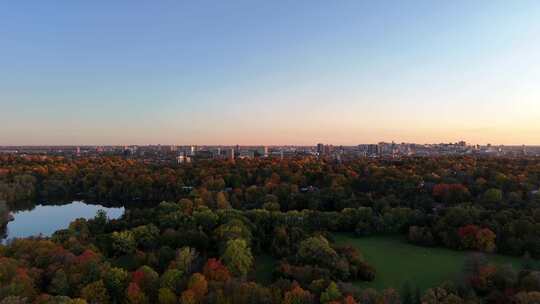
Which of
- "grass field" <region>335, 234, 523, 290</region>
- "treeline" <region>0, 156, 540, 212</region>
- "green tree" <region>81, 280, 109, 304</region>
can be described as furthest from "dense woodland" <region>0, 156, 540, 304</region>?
"grass field" <region>335, 234, 523, 290</region>

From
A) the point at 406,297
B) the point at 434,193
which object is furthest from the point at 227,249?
the point at 434,193

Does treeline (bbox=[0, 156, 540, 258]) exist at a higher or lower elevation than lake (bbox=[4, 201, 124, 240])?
higher

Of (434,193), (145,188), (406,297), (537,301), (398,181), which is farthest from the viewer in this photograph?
(145,188)

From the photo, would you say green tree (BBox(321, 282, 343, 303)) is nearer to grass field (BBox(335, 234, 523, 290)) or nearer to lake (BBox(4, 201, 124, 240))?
grass field (BBox(335, 234, 523, 290))

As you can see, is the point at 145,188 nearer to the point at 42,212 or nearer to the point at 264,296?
the point at 42,212

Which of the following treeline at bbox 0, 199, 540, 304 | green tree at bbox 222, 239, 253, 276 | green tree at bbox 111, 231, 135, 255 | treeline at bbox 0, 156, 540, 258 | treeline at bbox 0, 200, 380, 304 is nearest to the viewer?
treeline at bbox 0, 199, 540, 304

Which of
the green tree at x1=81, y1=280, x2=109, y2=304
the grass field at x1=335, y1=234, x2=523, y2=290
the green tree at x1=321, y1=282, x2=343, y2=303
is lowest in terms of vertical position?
the grass field at x1=335, y1=234, x2=523, y2=290
